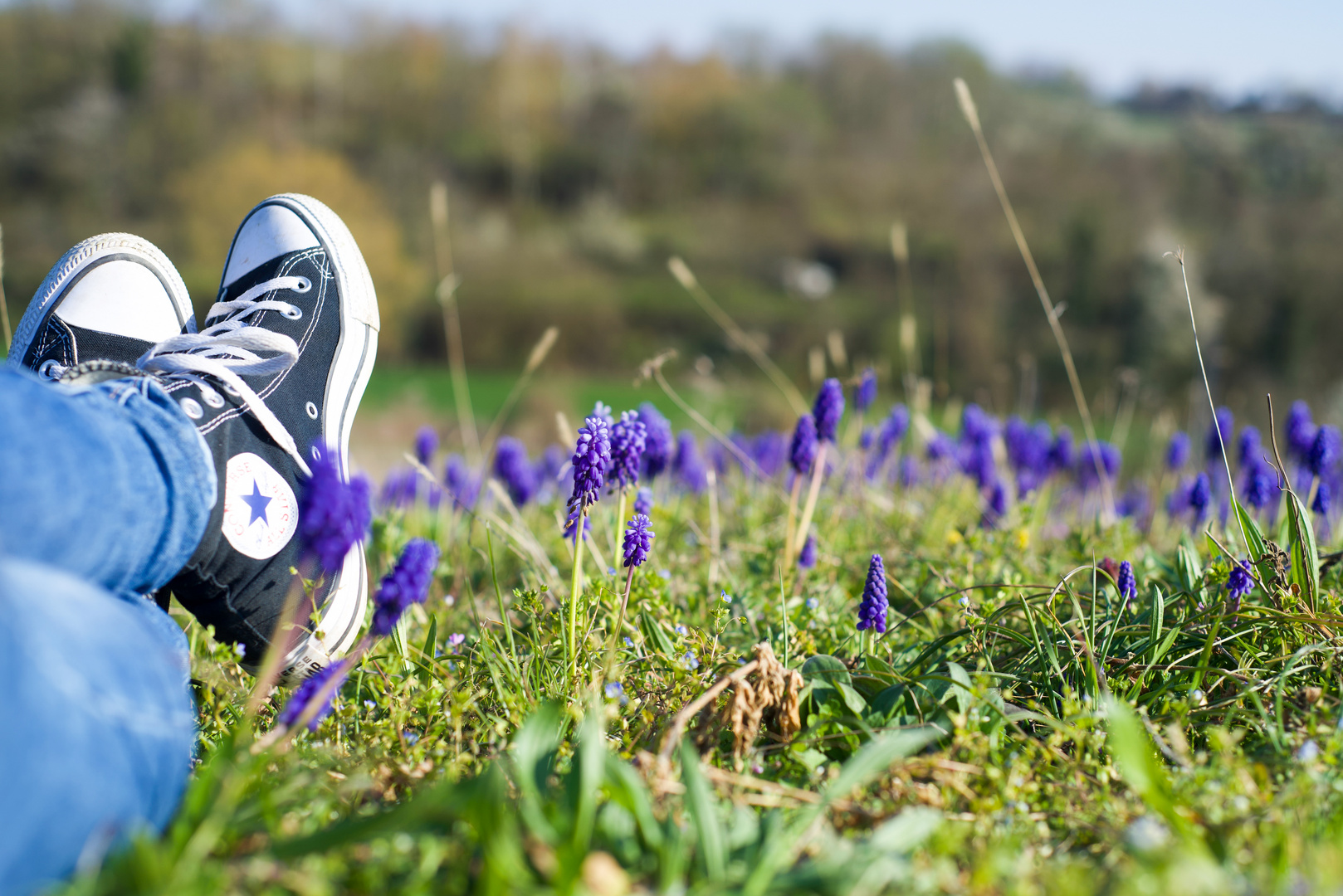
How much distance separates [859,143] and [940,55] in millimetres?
14373

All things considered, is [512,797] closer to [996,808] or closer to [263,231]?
[996,808]

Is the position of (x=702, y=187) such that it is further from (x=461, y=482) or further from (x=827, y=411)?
(x=827, y=411)

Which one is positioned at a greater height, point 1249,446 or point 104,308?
point 104,308


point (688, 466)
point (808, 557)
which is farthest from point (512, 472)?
point (808, 557)

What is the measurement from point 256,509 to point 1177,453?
398 cm

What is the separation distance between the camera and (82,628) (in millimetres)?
1099

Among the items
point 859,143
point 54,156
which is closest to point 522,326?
point 54,156

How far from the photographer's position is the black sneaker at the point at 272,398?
1.74m

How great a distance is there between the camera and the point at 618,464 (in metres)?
1.96

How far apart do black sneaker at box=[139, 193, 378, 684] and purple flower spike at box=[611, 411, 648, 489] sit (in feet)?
1.99

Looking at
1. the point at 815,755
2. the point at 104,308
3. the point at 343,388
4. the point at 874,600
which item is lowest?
the point at 815,755

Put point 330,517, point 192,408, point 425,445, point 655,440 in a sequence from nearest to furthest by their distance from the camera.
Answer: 1. point 330,517
2. point 192,408
3. point 655,440
4. point 425,445

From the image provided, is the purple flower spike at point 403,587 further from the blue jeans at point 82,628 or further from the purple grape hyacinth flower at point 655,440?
the purple grape hyacinth flower at point 655,440

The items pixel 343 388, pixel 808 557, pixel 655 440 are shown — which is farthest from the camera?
pixel 655 440
